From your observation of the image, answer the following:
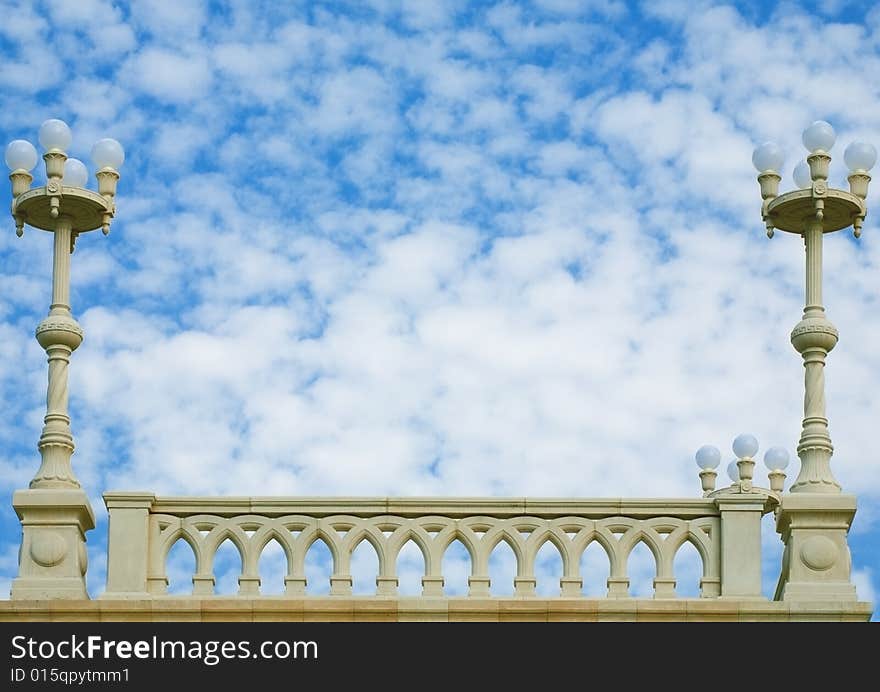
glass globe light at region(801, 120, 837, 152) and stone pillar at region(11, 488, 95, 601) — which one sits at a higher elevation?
glass globe light at region(801, 120, 837, 152)

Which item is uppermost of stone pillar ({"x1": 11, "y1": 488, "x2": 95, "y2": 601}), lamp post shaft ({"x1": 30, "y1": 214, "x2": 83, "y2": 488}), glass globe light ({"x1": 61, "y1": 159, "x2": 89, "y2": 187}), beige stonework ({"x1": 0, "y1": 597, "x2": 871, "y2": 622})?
glass globe light ({"x1": 61, "y1": 159, "x2": 89, "y2": 187})

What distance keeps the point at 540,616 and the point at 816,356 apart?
401 centimetres

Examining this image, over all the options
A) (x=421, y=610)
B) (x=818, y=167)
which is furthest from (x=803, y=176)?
(x=421, y=610)

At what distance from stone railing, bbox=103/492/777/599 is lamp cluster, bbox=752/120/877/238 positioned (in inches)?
126

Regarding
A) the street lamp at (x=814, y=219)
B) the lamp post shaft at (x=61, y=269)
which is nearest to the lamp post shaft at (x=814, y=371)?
the street lamp at (x=814, y=219)

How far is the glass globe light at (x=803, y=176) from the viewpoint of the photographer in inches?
1056

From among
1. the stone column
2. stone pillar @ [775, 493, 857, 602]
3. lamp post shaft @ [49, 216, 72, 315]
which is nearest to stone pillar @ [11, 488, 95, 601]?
the stone column

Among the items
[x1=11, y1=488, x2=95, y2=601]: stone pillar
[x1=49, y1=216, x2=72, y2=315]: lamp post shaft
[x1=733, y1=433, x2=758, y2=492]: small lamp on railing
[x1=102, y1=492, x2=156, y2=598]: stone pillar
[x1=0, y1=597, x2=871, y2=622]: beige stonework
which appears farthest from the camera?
[x1=733, y1=433, x2=758, y2=492]: small lamp on railing

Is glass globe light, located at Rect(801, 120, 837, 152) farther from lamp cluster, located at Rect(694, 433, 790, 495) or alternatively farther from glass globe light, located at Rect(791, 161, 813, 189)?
lamp cluster, located at Rect(694, 433, 790, 495)

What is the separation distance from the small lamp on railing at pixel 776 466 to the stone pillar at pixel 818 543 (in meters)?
9.02

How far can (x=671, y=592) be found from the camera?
83.4ft

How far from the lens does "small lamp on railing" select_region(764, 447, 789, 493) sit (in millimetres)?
34594

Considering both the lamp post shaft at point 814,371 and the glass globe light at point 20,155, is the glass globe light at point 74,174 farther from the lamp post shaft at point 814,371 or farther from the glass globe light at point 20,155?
the lamp post shaft at point 814,371
